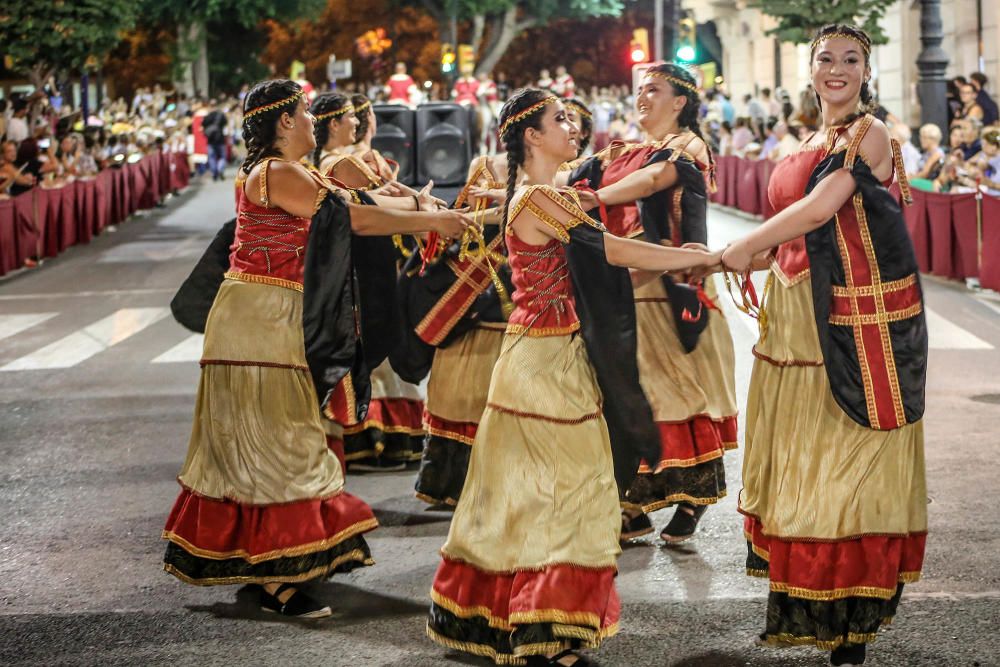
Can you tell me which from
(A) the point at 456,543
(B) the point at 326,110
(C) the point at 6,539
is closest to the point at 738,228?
(B) the point at 326,110

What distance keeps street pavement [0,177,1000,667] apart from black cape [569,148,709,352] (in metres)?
0.98

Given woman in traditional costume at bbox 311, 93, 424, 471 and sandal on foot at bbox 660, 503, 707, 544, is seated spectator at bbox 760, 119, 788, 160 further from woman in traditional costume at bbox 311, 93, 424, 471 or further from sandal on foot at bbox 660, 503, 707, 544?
sandal on foot at bbox 660, 503, 707, 544

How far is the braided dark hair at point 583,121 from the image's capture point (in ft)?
25.3

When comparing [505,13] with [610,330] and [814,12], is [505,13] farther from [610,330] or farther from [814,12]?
[610,330]

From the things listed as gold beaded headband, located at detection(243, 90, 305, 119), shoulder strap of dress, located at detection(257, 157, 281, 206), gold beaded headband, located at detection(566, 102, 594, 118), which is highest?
gold beaded headband, located at detection(566, 102, 594, 118)

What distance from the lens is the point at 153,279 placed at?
18.7 meters

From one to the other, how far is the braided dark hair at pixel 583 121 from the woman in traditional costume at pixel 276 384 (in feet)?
6.52

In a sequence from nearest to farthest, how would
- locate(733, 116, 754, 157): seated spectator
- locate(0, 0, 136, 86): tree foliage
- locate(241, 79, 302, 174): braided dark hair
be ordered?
1. locate(241, 79, 302, 174): braided dark hair
2. locate(0, 0, 136, 86): tree foliage
3. locate(733, 116, 754, 157): seated spectator

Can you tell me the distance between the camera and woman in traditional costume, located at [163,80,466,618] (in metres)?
5.97

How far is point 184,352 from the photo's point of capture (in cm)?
1331

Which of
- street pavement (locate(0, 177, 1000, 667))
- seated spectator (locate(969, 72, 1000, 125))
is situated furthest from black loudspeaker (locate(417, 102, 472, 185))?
street pavement (locate(0, 177, 1000, 667))

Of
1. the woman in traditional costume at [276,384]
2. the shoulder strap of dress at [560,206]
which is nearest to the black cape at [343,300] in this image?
the woman in traditional costume at [276,384]

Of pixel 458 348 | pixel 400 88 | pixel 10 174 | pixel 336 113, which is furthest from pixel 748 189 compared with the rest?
pixel 458 348

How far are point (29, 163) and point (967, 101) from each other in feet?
39.3
